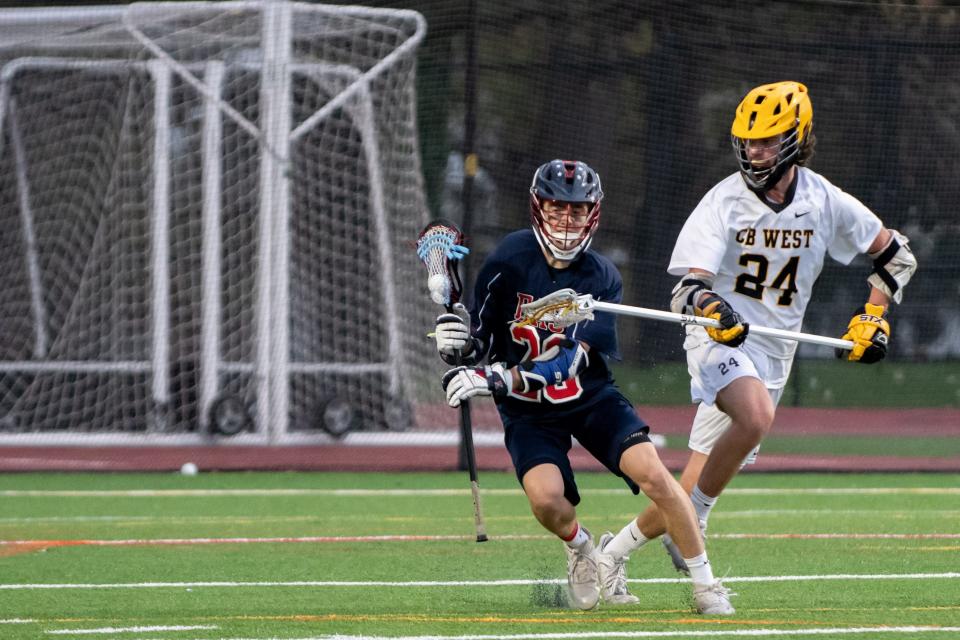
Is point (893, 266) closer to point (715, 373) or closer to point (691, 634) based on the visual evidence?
point (715, 373)

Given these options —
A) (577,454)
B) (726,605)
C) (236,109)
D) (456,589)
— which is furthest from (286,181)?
(726,605)

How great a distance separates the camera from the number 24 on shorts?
20.2 feet

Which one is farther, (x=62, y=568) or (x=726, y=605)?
(x=62, y=568)

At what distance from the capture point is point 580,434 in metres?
5.78

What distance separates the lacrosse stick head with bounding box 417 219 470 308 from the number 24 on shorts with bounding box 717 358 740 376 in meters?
1.15

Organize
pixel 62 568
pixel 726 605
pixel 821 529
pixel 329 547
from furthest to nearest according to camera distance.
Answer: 1. pixel 821 529
2. pixel 329 547
3. pixel 62 568
4. pixel 726 605

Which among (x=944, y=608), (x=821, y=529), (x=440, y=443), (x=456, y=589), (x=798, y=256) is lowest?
(x=440, y=443)

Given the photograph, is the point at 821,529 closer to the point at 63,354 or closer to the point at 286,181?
the point at 286,181

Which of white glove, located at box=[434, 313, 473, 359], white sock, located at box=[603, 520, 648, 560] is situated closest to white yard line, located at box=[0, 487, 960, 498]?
white sock, located at box=[603, 520, 648, 560]

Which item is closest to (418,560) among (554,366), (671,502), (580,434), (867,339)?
(580,434)

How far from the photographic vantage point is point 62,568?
6.96 meters

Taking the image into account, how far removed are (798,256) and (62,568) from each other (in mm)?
3633

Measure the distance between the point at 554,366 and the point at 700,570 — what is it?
0.91m

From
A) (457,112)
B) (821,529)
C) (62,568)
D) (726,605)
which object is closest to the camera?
(726,605)
